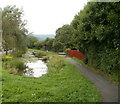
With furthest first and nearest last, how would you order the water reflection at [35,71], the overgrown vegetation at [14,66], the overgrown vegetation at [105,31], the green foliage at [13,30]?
1. the green foliage at [13,30]
2. the overgrown vegetation at [14,66]
3. the water reflection at [35,71]
4. the overgrown vegetation at [105,31]

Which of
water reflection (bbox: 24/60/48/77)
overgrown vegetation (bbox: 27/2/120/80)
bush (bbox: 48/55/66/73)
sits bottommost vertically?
water reflection (bbox: 24/60/48/77)

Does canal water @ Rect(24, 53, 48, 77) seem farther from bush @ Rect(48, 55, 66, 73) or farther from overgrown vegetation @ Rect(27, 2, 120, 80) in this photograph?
overgrown vegetation @ Rect(27, 2, 120, 80)

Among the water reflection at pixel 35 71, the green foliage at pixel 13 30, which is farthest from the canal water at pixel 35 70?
the green foliage at pixel 13 30

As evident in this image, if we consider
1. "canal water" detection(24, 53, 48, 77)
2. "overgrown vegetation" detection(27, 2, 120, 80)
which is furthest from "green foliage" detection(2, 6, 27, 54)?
"overgrown vegetation" detection(27, 2, 120, 80)

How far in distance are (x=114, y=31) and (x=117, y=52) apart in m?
1.26

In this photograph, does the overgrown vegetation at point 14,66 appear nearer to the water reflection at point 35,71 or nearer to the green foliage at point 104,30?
the water reflection at point 35,71

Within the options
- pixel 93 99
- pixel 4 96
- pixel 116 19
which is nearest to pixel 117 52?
pixel 116 19

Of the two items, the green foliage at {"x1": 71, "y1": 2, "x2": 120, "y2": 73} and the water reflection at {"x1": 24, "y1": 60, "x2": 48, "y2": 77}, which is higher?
the green foliage at {"x1": 71, "y1": 2, "x2": 120, "y2": 73}

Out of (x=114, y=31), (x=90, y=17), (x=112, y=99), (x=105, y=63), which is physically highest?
(x=90, y=17)

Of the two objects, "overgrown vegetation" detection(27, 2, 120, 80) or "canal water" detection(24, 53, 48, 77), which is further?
"canal water" detection(24, 53, 48, 77)

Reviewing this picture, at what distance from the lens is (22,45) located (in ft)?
90.6

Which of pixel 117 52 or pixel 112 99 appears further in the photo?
pixel 117 52

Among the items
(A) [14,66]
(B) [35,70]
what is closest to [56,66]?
(B) [35,70]

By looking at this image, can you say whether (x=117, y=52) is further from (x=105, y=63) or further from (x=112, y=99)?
(x=112, y=99)
